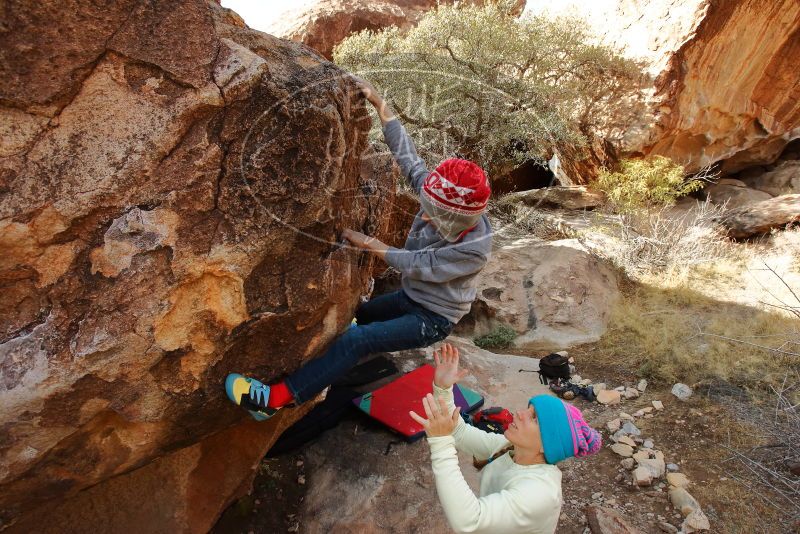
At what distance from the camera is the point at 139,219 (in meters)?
1.92

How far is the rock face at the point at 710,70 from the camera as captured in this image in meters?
8.39

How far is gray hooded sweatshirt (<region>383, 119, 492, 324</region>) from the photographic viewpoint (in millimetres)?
2482

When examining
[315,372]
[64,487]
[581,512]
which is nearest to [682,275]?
[581,512]

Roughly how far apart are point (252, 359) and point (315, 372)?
29 centimetres

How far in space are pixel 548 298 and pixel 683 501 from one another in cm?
296

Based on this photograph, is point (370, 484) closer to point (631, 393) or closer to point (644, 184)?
point (631, 393)

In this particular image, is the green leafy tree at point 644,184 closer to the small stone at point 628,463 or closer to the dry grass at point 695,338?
the dry grass at point 695,338

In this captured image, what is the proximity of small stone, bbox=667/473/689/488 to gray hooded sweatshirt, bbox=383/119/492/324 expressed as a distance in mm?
1890

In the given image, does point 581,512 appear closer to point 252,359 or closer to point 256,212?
point 252,359

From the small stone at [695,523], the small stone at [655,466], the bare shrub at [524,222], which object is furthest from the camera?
the bare shrub at [524,222]

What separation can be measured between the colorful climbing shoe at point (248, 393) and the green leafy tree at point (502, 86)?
753cm

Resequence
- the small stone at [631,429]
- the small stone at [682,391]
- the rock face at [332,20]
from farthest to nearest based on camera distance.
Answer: the rock face at [332,20] → the small stone at [682,391] → the small stone at [631,429]

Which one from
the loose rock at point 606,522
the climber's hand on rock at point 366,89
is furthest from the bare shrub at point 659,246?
the climber's hand on rock at point 366,89

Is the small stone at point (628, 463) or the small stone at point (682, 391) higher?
the small stone at point (682, 391)
